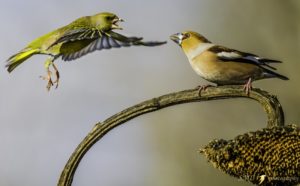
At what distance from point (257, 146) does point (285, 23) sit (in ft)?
3.57

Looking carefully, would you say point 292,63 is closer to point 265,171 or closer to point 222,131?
point 222,131

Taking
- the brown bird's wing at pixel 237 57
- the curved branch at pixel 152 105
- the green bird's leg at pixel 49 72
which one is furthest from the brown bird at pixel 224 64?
the green bird's leg at pixel 49 72

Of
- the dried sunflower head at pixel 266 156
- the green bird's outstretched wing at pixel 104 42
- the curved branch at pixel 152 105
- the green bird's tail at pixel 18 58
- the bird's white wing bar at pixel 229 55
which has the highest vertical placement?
the green bird's tail at pixel 18 58

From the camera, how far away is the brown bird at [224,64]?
1211 millimetres

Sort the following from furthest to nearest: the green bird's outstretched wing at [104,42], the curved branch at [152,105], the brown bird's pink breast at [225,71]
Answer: the green bird's outstretched wing at [104,42], the brown bird's pink breast at [225,71], the curved branch at [152,105]

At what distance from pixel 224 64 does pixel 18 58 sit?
1.89 ft

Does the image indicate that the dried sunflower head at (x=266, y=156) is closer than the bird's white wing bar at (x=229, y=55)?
Yes

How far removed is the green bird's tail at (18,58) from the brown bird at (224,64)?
41cm

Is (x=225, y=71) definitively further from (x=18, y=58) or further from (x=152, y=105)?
(x=18, y=58)

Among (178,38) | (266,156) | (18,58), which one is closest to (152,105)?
(266,156)

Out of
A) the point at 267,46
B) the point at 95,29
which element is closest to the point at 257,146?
the point at 95,29

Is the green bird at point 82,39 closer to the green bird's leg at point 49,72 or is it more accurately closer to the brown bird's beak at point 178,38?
the green bird's leg at point 49,72

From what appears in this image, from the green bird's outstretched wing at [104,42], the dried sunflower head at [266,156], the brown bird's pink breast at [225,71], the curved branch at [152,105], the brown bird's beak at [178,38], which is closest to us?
the dried sunflower head at [266,156]

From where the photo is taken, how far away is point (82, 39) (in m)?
1.40
